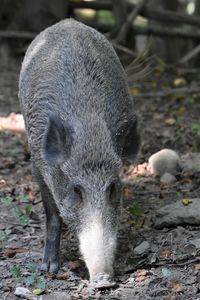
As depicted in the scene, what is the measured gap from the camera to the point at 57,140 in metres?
4.49

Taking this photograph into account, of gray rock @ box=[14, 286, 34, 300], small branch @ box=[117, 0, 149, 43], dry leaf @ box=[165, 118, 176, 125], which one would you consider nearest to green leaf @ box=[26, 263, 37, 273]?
gray rock @ box=[14, 286, 34, 300]

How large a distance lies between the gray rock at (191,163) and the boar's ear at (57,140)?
208 centimetres

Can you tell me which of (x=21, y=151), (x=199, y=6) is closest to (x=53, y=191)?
(x=21, y=151)

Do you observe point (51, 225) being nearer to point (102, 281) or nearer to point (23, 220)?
point (23, 220)

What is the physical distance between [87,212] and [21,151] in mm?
3042

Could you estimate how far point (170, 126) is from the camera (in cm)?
780

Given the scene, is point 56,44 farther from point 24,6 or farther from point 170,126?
point 24,6

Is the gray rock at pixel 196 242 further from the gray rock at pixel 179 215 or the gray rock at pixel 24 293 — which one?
the gray rock at pixel 24 293

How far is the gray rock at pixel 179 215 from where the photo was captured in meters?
4.98

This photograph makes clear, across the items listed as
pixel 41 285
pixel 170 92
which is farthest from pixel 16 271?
pixel 170 92

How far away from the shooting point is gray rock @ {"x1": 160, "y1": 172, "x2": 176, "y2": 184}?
6.14 meters

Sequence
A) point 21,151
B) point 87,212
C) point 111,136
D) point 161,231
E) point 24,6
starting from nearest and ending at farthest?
point 87,212 → point 111,136 → point 161,231 → point 21,151 → point 24,6

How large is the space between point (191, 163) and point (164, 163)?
0.25 meters

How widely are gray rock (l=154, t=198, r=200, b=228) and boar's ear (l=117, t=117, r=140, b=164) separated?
1.78 ft
